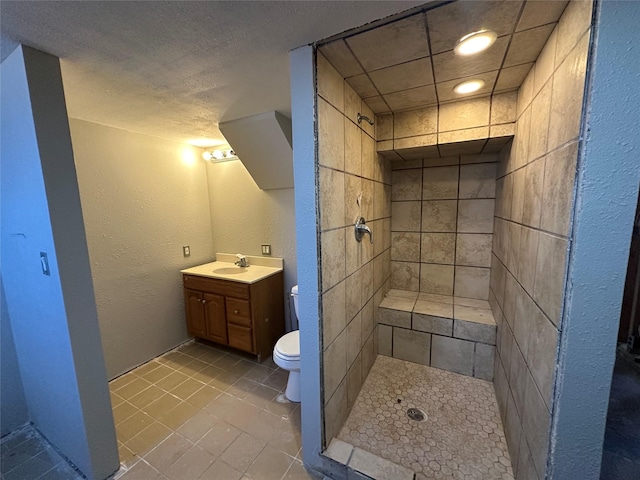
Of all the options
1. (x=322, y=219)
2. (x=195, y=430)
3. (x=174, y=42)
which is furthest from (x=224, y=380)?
(x=174, y=42)

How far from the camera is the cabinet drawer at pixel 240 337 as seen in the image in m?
2.27

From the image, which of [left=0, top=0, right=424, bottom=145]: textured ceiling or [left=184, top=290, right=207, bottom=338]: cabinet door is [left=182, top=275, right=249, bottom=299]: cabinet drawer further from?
[left=0, top=0, right=424, bottom=145]: textured ceiling

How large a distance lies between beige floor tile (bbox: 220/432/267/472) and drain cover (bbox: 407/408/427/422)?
0.88 meters

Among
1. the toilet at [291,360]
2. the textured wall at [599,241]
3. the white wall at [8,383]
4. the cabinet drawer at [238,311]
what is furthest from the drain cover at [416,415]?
the white wall at [8,383]

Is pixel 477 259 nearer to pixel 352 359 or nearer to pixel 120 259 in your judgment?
pixel 352 359

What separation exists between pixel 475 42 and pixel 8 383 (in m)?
3.00

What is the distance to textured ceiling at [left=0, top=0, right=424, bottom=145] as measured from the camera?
86cm

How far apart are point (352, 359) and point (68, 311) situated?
4.77 ft

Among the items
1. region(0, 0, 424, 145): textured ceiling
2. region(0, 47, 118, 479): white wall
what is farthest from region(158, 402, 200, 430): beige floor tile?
region(0, 0, 424, 145): textured ceiling

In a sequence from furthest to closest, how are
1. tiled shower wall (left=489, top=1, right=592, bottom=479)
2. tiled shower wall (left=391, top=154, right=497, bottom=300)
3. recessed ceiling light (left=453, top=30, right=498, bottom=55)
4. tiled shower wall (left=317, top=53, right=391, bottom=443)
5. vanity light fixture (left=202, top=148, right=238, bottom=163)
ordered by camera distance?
vanity light fixture (left=202, top=148, right=238, bottom=163)
tiled shower wall (left=391, top=154, right=497, bottom=300)
tiled shower wall (left=317, top=53, right=391, bottom=443)
recessed ceiling light (left=453, top=30, right=498, bottom=55)
tiled shower wall (left=489, top=1, right=592, bottom=479)

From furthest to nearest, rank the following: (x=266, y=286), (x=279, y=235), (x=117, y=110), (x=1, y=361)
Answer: (x=279, y=235), (x=266, y=286), (x=117, y=110), (x=1, y=361)

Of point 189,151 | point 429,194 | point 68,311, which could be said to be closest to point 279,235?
point 189,151

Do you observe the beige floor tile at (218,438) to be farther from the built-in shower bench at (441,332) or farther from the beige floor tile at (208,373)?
the built-in shower bench at (441,332)

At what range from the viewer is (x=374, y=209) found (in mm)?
1900
